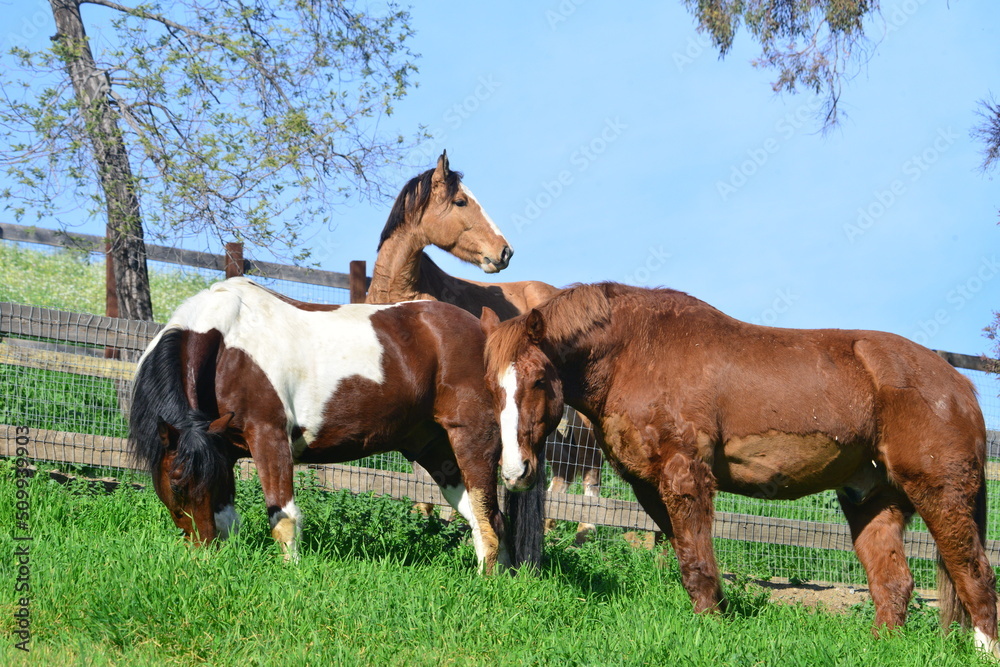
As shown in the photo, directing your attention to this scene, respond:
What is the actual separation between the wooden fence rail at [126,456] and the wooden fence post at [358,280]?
8.56 ft

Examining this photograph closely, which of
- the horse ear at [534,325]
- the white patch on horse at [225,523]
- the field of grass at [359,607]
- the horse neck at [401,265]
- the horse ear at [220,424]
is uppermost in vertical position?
the horse neck at [401,265]

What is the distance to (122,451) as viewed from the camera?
26.4 ft

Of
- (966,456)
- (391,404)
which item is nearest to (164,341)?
(391,404)

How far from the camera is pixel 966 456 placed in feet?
16.9

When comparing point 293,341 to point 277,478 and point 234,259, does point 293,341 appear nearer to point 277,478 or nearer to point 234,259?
point 277,478

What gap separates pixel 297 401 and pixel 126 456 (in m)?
2.87

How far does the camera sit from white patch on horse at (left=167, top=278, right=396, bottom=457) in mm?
5758

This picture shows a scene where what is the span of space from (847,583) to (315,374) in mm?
5649

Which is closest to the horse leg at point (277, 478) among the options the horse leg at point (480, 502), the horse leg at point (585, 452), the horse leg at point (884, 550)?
the horse leg at point (480, 502)

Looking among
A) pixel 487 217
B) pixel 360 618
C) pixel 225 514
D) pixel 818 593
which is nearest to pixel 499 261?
pixel 487 217

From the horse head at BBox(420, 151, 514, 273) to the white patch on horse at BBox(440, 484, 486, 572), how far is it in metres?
3.44

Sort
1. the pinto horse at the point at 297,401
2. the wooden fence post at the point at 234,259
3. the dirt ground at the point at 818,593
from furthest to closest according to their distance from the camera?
the wooden fence post at the point at 234,259 → the dirt ground at the point at 818,593 → the pinto horse at the point at 297,401

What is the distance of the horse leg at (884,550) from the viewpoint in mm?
5293

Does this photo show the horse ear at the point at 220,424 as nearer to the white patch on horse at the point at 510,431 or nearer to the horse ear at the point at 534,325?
the white patch on horse at the point at 510,431
